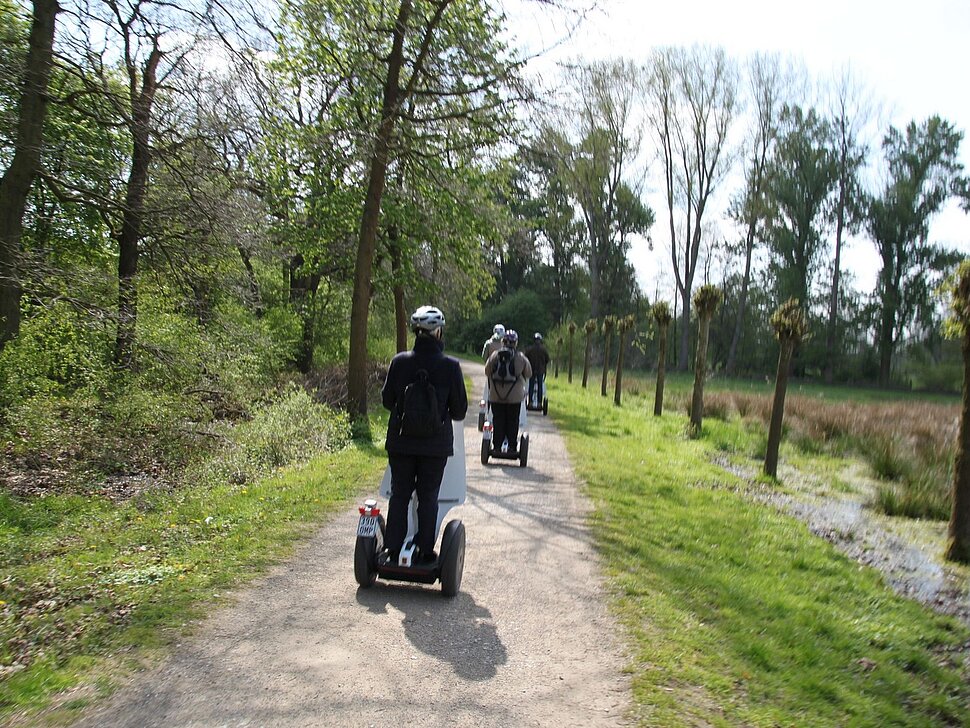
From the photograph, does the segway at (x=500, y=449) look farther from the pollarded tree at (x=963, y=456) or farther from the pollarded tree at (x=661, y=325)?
the pollarded tree at (x=661, y=325)

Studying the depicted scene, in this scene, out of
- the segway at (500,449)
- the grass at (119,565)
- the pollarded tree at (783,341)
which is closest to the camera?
the grass at (119,565)

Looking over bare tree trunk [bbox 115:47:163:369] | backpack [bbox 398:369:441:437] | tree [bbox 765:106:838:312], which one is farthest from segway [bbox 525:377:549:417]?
tree [bbox 765:106:838:312]

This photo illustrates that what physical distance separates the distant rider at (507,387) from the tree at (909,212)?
47.6m

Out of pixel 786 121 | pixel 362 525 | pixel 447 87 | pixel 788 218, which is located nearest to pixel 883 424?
pixel 447 87

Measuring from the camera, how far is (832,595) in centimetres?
613

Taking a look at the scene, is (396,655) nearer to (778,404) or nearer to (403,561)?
(403,561)

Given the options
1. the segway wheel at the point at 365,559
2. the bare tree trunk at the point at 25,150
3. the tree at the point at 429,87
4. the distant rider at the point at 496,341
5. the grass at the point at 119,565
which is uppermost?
the tree at the point at 429,87

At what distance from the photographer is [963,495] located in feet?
25.4

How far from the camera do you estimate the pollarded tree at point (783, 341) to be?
11445mm

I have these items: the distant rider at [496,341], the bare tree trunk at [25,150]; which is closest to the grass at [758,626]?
the distant rider at [496,341]

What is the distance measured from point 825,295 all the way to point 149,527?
54.4 metres

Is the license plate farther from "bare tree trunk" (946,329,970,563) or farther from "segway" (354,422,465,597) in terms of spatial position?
"bare tree trunk" (946,329,970,563)

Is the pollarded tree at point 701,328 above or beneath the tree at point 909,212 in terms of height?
beneath

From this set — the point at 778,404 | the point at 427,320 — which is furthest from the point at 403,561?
the point at 778,404
